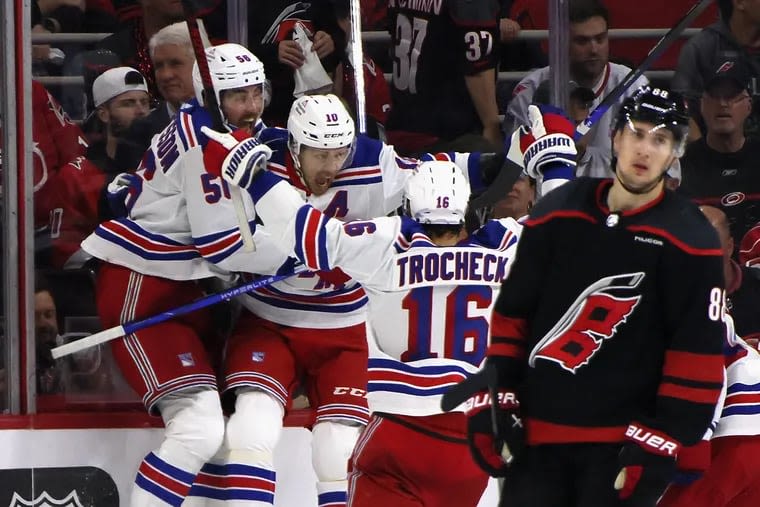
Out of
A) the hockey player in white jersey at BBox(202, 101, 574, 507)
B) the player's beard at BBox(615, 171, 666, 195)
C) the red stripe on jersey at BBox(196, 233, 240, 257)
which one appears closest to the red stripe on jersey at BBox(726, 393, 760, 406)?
the hockey player in white jersey at BBox(202, 101, 574, 507)

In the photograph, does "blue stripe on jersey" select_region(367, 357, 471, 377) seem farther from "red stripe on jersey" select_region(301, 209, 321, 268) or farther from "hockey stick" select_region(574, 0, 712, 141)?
"hockey stick" select_region(574, 0, 712, 141)

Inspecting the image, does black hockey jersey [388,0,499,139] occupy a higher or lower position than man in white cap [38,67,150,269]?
higher

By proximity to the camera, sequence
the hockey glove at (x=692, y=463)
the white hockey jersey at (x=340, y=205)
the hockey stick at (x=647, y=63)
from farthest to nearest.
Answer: the hockey stick at (x=647, y=63), the white hockey jersey at (x=340, y=205), the hockey glove at (x=692, y=463)

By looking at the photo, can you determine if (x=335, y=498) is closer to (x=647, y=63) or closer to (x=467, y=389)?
(x=467, y=389)

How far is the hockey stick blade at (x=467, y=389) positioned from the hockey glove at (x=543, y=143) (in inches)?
41.8

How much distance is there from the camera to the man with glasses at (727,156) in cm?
438

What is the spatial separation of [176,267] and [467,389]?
138cm

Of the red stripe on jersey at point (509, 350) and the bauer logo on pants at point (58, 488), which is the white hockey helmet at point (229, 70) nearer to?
the bauer logo on pants at point (58, 488)

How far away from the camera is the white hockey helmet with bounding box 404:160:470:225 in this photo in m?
3.38

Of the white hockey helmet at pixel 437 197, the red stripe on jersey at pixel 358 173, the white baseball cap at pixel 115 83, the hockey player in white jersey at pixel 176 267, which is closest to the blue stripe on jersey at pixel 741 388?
the white hockey helmet at pixel 437 197

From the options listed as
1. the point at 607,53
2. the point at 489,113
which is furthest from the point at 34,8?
the point at 607,53

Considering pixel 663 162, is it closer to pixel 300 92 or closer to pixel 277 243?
pixel 277 243

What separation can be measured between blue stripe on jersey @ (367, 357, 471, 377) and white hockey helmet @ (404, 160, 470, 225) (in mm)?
311

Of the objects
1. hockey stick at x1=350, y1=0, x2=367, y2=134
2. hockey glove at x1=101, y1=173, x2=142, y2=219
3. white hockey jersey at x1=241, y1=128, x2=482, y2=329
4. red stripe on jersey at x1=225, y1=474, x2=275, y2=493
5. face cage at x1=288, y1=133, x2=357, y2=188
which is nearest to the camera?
red stripe on jersey at x1=225, y1=474, x2=275, y2=493
